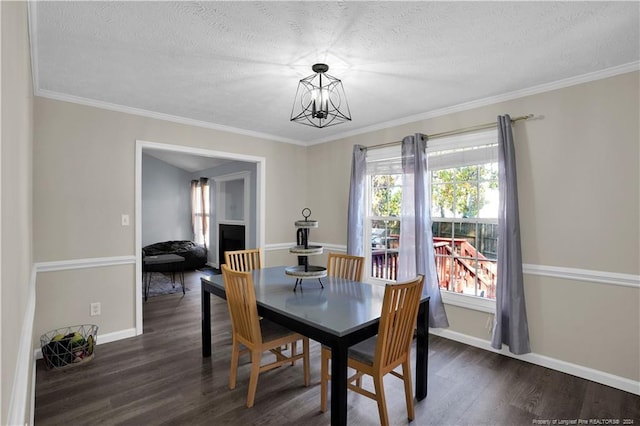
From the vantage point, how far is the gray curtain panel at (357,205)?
163 inches

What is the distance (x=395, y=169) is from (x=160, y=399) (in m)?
3.16

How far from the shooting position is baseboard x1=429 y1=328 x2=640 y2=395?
243 cm

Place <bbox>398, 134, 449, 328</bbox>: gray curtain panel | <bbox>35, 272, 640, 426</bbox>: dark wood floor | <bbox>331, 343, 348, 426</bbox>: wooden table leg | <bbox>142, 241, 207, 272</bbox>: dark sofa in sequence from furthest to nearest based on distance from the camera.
Answer: <bbox>142, 241, 207, 272</bbox>: dark sofa
<bbox>398, 134, 449, 328</bbox>: gray curtain panel
<bbox>35, 272, 640, 426</bbox>: dark wood floor
<bbox>331, 343, 348, 426</bbox>: wooden table leg

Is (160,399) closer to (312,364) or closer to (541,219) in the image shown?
(312,364)

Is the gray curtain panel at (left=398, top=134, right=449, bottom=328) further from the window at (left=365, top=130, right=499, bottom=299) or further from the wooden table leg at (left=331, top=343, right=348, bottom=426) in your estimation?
the wooden table leg at (left=331, top=343, right=348, bottom=426)

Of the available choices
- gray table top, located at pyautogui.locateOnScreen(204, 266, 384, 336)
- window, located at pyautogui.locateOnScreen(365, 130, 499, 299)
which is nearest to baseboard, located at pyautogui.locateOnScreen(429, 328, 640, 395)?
window, located at pyautogui.locateOnScreen(365, 130, 499, 299)

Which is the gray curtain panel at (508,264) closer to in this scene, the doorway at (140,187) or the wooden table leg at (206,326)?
the wooden table leg at (206,326)

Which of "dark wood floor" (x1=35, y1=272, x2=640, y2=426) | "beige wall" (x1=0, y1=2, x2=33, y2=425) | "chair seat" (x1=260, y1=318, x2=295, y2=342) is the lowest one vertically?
"dark wood floor" (x1=35, y1=272, x2=640, y2=426)

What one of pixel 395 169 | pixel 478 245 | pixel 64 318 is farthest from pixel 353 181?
pixel 64 318

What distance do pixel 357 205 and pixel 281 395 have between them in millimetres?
2399

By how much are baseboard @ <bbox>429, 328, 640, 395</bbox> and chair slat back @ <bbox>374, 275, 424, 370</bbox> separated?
148 cm

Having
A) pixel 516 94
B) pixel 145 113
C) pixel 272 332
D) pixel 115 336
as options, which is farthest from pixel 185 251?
pixel 516 94

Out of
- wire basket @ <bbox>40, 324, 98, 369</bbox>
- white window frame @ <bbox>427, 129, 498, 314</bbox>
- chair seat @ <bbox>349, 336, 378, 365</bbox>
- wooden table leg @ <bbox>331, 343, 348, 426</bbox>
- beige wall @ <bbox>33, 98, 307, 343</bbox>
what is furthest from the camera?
white window frame @ <bbox>427, 129, 498, 314</bbox>

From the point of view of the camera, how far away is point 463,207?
3.38 meters
